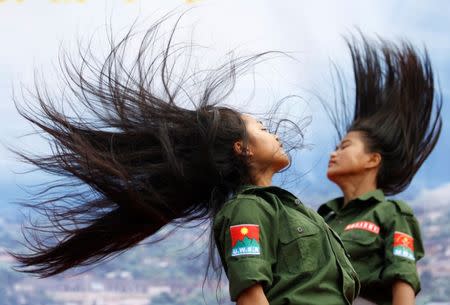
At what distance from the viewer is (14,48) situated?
3838mm

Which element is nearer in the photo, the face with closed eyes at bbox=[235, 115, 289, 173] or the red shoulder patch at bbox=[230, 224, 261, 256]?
the red shoulder patch at bbox=[230, 224, 261, 256]

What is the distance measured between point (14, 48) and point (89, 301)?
0.84 meters

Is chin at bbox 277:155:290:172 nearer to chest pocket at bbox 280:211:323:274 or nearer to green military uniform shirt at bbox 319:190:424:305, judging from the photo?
chest pocket at bbox 280:211:323:274

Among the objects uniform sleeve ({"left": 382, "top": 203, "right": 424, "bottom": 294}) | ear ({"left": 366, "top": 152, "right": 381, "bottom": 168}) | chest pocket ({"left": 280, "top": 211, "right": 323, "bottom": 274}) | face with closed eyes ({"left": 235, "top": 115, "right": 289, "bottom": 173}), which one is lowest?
uniform sleeve ({"left": 382, "top": 203, "right": 424, "bottom": 294})

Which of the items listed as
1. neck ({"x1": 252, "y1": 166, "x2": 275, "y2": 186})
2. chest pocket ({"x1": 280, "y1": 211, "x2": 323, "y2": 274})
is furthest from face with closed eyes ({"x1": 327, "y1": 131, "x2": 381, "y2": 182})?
chest pocket ({"x1": 280, "y1": 211, "x2": 323, "y2": 274})

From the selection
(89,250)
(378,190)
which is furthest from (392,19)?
(89,250)

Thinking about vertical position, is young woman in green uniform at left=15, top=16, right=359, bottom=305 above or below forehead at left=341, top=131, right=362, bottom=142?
above

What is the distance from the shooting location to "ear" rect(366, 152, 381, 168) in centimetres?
364

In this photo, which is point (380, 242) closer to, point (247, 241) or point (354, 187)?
point (354, 187)

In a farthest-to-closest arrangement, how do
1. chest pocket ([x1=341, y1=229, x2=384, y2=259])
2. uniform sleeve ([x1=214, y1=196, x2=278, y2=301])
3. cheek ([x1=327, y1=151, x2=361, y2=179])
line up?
cheek ([x1=327, y1=151, x2=361, y2=179]) < chest pocket ([x1=341, y1=229, x2=384, y2=259]) < uniform sleeve ([x1=214, y1=196, x2=278, y2=301])

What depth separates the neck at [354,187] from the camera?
3.61 meters

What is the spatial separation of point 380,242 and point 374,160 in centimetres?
31

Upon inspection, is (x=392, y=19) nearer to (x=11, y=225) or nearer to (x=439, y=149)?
(x=439, y=149)

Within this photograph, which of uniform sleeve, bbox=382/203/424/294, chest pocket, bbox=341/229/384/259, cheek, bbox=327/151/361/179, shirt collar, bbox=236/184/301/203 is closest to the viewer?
shirt collar, bbox=236/184/301/203
